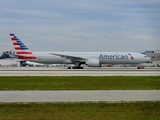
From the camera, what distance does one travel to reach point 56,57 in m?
71.9

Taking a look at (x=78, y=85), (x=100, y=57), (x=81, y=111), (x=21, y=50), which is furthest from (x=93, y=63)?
(x=81, y=111)

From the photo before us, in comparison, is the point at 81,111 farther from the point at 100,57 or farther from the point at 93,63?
the point at 100,57

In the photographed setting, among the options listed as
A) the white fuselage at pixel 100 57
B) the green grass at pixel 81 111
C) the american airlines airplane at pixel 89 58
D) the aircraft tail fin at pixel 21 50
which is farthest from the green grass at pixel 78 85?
the aircraft tail fin at pixel 21 50

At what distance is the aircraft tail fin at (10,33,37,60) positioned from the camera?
7331 cm

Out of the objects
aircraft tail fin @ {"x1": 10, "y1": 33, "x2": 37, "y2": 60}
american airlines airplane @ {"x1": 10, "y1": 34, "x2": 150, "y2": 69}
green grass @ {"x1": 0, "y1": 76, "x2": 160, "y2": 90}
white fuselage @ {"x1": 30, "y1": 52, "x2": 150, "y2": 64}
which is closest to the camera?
green grass @ {"x1": 0, "y1": 76, "x2": 160, "y2": 90}

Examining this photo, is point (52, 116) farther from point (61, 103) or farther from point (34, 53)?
point (34, 53)

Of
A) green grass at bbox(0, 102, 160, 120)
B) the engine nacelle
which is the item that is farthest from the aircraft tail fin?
green grass at bbox(0, 102, 160, 120)

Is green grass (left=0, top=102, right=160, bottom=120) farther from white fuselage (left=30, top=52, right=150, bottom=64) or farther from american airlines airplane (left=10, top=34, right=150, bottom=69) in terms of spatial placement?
white fuselage (left=30, top=52, right=150, bottom=64)

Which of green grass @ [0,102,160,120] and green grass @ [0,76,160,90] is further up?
green grass @ [0,76,160,90]

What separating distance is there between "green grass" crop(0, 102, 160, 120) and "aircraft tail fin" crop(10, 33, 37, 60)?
59.0m

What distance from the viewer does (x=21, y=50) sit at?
244 ft

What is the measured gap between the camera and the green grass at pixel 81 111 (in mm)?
11705

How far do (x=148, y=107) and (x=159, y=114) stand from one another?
1.61m

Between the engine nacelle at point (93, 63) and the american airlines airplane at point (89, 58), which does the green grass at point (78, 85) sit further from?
the american airlines airplane at point (89, 58)
